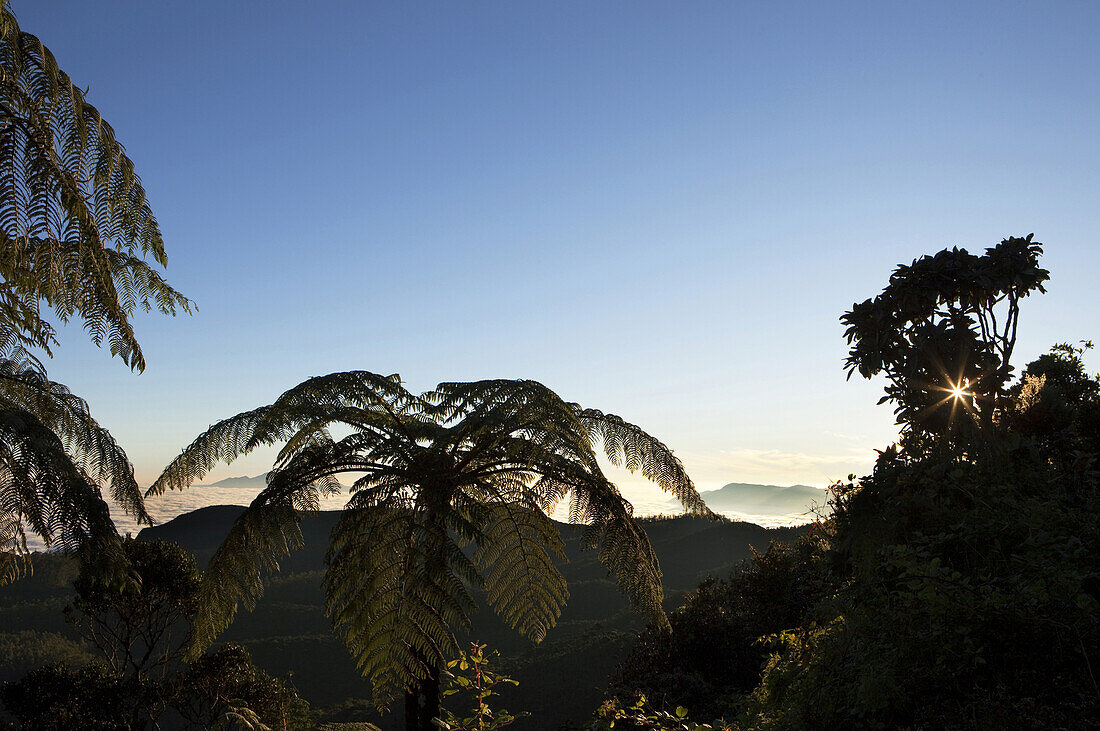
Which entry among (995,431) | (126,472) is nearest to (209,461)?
(126,472)

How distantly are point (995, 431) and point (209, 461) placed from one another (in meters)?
6.35

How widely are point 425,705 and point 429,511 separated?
177cm

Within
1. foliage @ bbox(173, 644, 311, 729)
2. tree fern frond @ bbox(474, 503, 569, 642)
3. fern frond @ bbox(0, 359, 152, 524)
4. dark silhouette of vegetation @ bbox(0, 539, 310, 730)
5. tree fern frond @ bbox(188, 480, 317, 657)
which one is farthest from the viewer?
foliage @ bbox(173, 644, 311, 729)

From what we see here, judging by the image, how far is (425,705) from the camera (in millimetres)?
5461

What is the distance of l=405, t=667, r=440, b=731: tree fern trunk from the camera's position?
5.27 m

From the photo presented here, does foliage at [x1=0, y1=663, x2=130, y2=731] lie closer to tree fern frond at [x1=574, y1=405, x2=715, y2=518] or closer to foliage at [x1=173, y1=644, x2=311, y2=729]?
foliage at [x1=173, y1=644, x2=311, y2=729]

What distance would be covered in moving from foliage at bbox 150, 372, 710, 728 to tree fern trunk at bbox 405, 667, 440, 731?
3cm

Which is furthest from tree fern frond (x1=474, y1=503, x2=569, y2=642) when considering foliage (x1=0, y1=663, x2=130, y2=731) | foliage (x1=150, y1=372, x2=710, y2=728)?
foliage (x1=0, y1=663, x2=130, y2=731)

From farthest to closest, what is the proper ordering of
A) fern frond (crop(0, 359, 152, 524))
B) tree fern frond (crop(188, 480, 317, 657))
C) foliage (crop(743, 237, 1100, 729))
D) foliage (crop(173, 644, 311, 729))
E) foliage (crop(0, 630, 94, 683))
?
foliage (crop(0, 630, 94, 683)) < foliage (crop(173, 644, 311, 729)) < tree fern frond (crop(188, 480, 317, 657)) < fern frond (crop(0, 359, 152, 524)) < foliage (crop(743, 237, 1100, 729))

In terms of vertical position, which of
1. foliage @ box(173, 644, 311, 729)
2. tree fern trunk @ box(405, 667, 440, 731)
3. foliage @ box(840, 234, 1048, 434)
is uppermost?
foliage @ box(840, 234, 1048, 434)

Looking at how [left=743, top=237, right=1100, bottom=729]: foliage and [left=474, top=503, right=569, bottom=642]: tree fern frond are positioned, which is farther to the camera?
[left=474, top=503, right=569, bottom=642]: tree fern frond

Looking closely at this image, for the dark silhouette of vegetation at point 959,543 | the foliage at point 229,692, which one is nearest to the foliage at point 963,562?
the dark silhouette of vegetation at point 959,543

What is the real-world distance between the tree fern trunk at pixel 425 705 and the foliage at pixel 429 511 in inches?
1.1

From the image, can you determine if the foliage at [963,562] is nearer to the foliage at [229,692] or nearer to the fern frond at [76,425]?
the fern frond at [76,425]
